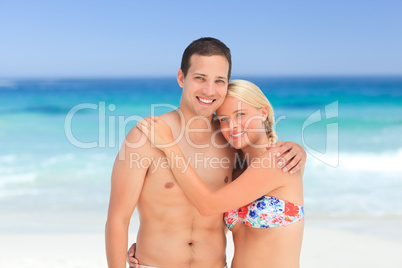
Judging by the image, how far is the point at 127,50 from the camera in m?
32.0


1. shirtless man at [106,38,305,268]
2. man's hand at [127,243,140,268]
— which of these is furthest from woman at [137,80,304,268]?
man's hand at [127,243,140,268]

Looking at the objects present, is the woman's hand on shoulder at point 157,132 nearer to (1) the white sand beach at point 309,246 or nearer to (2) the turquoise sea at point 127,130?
(2) the turquoise sea at point 127,130

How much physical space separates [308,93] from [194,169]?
27.6m

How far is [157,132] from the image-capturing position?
9.80 ft

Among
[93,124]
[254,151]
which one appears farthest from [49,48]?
[254,151]

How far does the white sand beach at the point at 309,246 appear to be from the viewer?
5746mm

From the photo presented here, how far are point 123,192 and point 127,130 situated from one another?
557 inches

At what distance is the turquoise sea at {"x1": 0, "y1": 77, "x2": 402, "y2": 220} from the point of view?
886 centimetres

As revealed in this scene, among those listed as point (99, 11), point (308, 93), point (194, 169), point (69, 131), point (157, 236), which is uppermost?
point (99, 11)

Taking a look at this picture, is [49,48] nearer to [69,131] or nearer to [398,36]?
[69,131]

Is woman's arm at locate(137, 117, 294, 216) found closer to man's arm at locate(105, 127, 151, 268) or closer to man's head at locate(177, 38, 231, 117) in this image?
man's arm at locate(105, 127, 151, 268)

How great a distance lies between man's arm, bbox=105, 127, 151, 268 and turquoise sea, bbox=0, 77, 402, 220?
8.56 ft

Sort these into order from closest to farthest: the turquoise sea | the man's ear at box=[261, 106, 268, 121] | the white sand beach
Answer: the man's ear at box=[261, 106, 268, 121]
the white sand beach
the turquoise sea

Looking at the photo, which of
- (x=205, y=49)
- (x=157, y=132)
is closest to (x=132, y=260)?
(x=157, y=132)
